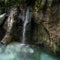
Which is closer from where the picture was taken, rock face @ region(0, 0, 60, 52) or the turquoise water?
the turquoise water

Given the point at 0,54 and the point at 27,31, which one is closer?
the point at 0,54

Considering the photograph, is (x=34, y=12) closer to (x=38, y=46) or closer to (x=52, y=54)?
(x=38, y=46)

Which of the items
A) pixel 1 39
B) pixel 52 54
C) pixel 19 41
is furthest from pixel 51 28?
pixel 1 39

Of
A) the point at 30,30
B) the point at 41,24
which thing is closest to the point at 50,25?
the point at 41,24

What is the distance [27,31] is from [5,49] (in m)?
1.28

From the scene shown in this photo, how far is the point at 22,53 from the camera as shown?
758 centimetres

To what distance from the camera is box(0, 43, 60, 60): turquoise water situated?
730cm

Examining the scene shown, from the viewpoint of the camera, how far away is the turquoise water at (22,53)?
24.0 feet

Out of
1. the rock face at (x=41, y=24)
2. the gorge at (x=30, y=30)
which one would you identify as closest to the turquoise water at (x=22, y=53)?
the gorge at (x=30, y=30)

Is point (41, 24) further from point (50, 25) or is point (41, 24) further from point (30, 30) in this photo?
point (30, 30)

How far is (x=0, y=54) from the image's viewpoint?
7.57 metres

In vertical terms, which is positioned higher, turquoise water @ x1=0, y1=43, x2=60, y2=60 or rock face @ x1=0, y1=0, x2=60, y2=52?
rock face @ x1=0, y1=0, x2=60, y2=52

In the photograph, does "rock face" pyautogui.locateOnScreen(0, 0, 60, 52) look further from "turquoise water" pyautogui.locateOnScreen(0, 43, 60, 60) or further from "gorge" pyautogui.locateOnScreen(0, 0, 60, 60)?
"turquoise water" pyautogui.locateOnScreen(0, 43, 60, 60)

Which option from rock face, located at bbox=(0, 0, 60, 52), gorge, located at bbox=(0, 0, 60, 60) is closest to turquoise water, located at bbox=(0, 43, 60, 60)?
gorge, located at bbox=(0, 0, 60, 60)
